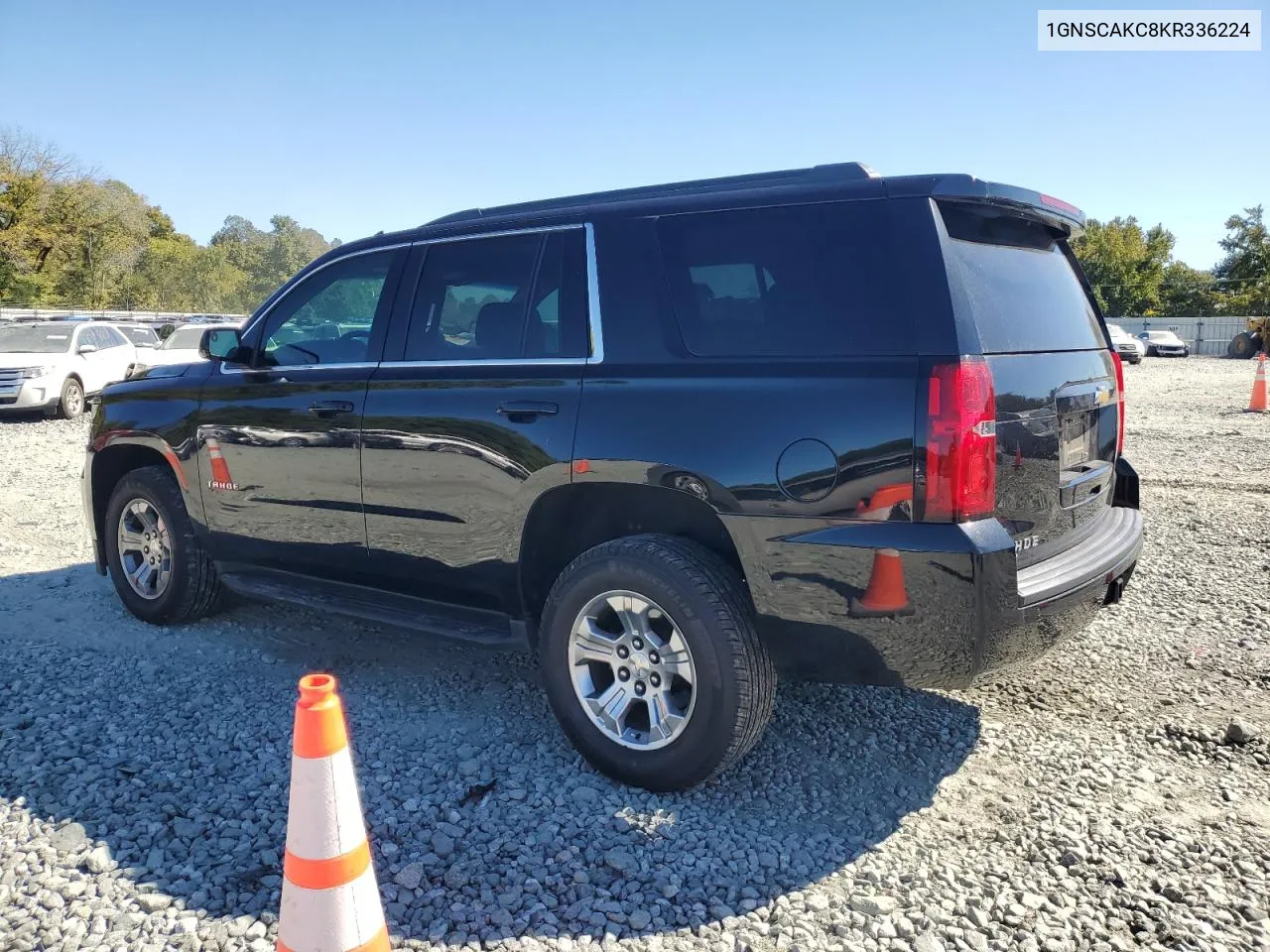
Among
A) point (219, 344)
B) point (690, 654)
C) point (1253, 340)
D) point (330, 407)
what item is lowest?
point (690, 654)

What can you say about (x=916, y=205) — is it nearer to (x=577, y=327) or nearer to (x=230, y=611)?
(x=577, y=327)

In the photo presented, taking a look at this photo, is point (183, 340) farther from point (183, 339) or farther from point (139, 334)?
point (139, 334)

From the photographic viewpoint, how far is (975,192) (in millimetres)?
3010

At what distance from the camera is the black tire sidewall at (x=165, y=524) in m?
4.96

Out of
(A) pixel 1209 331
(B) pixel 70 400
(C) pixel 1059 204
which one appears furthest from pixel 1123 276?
(C) pixel 1059 204

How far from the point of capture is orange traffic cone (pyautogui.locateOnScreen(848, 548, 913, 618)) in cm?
280

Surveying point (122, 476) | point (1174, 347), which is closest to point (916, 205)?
point (122, 476)

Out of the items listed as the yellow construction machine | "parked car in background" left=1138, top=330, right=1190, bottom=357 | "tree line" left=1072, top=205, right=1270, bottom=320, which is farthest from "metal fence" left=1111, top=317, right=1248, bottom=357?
"tree line" left=1072, top=205, right=1270, bottom=320

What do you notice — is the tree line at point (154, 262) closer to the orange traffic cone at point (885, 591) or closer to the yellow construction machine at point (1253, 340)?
the yellow construction machine at point (1253, 340)

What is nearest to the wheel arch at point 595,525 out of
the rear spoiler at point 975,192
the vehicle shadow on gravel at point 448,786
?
the vehicle shadow on gravel at point 448,786

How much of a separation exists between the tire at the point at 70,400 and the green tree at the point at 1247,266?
2285 inches

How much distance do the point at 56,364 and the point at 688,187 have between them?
1507 cm

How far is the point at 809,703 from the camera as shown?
4109 millimetres

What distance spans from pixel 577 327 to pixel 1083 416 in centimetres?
185
